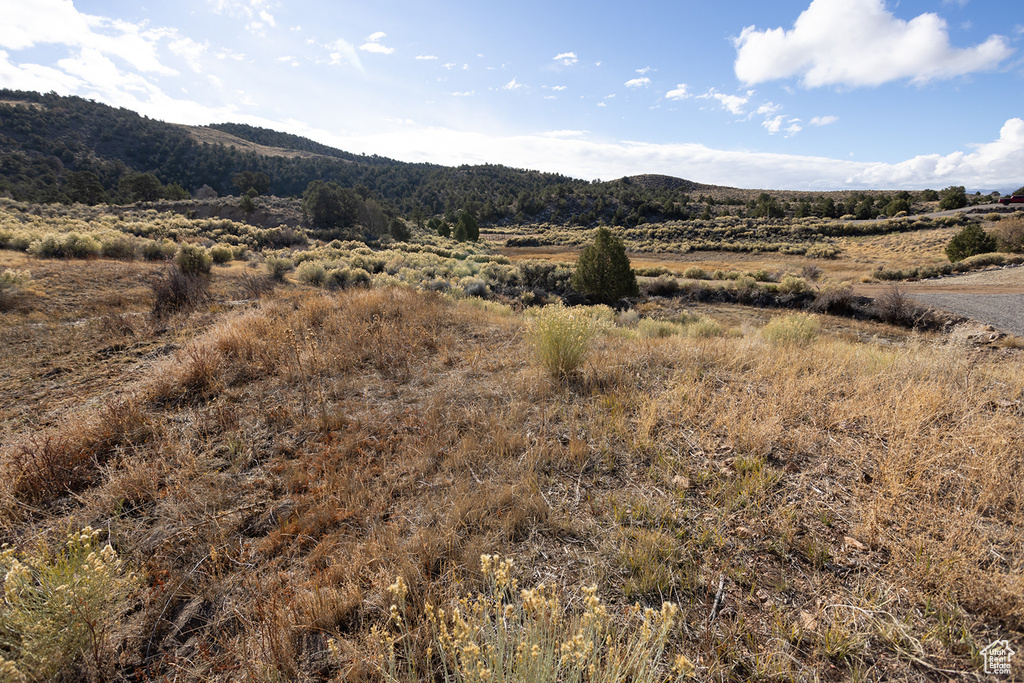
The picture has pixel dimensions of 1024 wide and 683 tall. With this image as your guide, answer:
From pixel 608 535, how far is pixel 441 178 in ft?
389

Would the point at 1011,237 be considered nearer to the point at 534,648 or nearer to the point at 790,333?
the point at 790,333

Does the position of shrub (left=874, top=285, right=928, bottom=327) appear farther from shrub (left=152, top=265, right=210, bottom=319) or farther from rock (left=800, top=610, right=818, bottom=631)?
shrub (left=152, top=265, right=210, bottom=319)

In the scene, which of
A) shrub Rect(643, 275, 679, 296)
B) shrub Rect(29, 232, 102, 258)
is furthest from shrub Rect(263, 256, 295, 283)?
shrub Rect(643, 275, 679, 296)

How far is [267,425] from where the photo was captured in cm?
397

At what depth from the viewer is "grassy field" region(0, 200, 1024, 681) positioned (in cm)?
179

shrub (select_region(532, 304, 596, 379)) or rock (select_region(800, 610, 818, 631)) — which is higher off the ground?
shrub (select_region(532, 304, 596, 379))

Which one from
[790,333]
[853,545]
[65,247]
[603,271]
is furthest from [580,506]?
[65,247]

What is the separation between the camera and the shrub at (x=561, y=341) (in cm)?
484

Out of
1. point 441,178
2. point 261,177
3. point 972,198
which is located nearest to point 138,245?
point 261,177

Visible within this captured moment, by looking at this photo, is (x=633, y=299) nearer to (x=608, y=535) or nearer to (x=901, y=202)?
(x=608, y=535)

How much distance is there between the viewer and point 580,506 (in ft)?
9.12

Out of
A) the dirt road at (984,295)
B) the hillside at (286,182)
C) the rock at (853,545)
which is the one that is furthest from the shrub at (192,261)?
the hillside at (286,182)

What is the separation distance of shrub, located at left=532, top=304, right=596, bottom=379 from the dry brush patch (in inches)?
8.7

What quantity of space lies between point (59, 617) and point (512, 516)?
2307 mm
